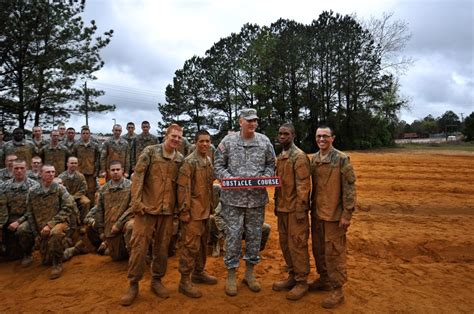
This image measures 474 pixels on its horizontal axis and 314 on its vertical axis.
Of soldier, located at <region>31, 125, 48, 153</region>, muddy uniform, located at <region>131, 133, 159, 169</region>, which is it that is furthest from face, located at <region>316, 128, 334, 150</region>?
soldier, located at <region>31, 125, 48, 153</region>

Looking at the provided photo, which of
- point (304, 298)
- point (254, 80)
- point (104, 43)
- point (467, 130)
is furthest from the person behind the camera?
point (467, 130)

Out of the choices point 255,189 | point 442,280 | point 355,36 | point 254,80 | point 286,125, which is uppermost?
point 355,36

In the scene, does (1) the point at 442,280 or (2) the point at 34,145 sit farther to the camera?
(2) the point at 34,145

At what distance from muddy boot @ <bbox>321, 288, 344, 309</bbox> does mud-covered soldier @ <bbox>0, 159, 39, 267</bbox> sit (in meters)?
5.03

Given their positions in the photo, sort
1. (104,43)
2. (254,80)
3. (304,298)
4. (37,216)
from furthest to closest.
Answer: (254,80)
(104,43)
(37,216)
(304,298)

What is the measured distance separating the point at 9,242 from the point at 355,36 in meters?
32.1

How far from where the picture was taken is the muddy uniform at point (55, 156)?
858cm

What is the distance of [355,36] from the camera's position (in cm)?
3156

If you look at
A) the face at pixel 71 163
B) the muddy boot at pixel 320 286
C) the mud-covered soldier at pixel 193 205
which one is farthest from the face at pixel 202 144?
the face at pixel 71 163

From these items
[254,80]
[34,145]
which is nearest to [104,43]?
[34,145]

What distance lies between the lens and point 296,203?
4.70 m

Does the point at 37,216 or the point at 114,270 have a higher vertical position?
the point at 37,216

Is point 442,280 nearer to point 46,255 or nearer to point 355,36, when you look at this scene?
point 46,255

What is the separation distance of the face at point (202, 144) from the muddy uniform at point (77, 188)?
4116mm
